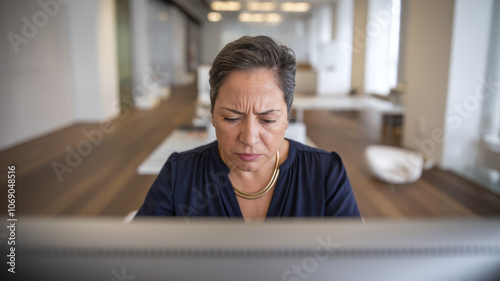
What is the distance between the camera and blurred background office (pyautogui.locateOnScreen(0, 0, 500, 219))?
3402 millimetres

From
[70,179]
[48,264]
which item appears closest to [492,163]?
[70,179]

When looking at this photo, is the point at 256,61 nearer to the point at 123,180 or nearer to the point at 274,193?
the point at 274,193

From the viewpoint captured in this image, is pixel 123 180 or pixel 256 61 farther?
pixel 123 180

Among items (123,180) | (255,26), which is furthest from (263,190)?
(255,26)

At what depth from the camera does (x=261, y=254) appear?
1.36 ft

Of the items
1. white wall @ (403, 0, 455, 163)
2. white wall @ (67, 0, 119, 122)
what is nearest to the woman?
white wall @ (403, 0, 455, 163)

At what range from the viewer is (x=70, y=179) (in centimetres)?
390

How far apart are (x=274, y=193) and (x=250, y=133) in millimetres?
217

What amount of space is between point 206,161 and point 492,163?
11.7 ft

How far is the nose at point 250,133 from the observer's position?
34.6 inches

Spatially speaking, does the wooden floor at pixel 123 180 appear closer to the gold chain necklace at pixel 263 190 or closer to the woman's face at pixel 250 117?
the gold chain necklace at pixel 263 190

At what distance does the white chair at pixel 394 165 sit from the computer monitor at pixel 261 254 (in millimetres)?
3552

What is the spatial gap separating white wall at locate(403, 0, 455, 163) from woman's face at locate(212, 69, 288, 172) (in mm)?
3832

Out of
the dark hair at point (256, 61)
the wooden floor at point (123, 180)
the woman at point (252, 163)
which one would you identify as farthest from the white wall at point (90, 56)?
the dark hair at point (256, 61)
